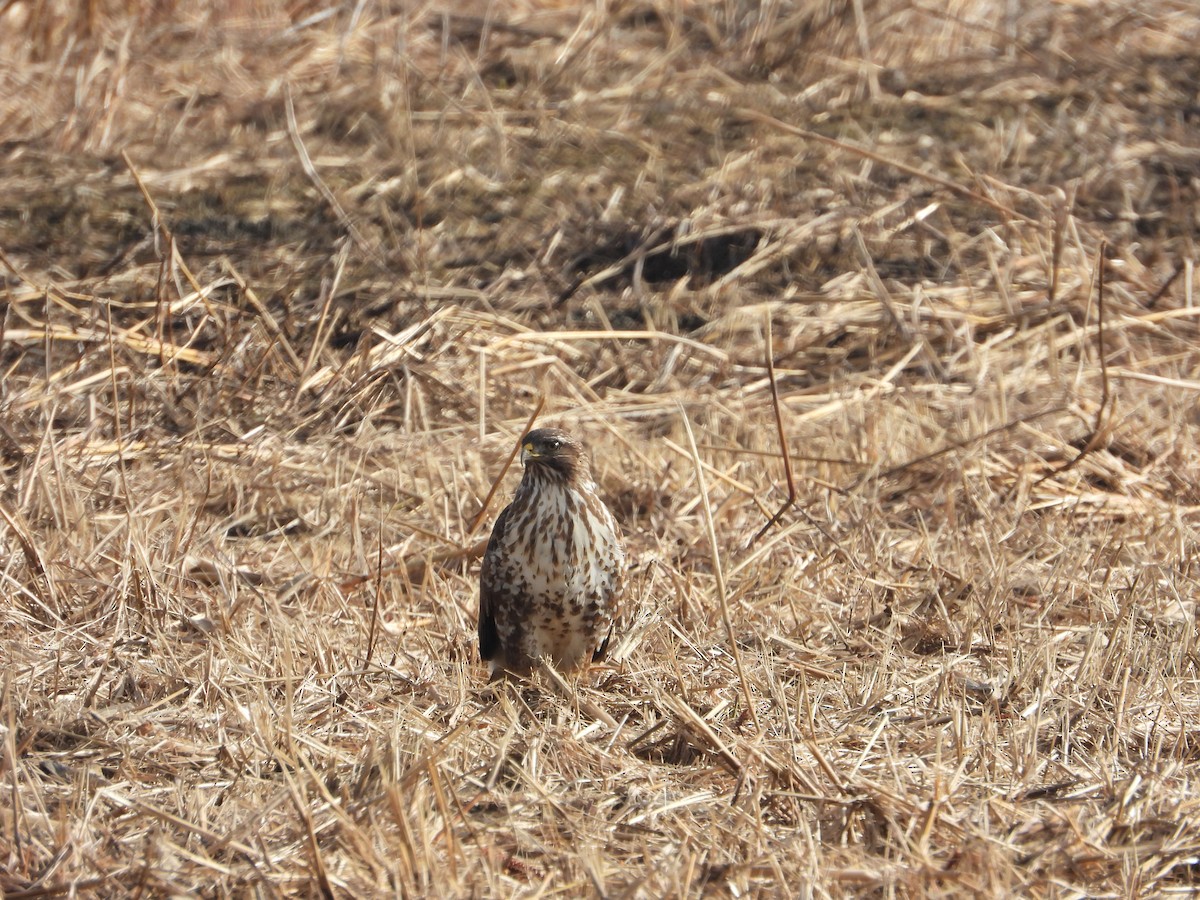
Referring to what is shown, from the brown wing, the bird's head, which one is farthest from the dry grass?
the bird's head

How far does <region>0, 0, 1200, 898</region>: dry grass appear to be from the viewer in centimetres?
333

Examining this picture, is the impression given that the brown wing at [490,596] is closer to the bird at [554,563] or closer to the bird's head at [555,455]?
the bird at [554,563]

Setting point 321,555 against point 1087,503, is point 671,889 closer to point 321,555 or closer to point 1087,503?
point 321,555

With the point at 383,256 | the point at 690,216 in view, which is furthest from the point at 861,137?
the point at 383,256

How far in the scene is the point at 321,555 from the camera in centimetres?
515

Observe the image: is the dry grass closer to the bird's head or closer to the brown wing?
the brown wing

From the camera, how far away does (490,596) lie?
4438 mm

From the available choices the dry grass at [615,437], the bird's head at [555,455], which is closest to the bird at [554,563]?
the bird's head at [555,455]

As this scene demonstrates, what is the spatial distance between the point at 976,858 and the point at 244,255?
522cm

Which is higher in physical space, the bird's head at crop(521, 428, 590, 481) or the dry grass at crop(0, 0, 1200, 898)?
the bird's head at crop(521, 428, 590, 481)

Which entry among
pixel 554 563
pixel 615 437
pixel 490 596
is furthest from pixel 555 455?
pixel 615 437

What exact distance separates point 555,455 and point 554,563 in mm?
320

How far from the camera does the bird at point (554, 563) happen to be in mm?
4324

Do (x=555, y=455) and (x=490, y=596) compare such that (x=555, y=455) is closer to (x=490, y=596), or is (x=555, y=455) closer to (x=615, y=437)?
(x=490, y=596)
